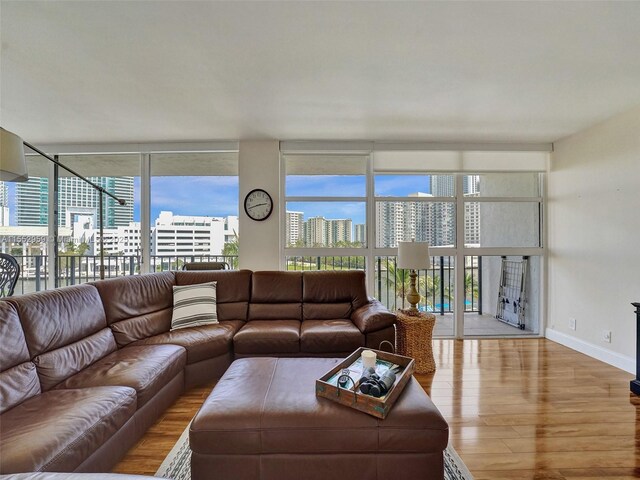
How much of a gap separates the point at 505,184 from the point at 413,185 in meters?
1.28

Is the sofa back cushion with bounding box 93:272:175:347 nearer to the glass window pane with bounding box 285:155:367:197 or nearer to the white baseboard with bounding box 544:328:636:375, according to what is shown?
the glass window pane with bounding box 285:155:367:197

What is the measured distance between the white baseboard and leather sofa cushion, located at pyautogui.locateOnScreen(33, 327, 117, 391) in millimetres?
4564

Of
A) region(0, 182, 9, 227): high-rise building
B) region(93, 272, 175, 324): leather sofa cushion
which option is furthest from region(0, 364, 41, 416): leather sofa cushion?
region(0, 182, 9, 227): high-rise building

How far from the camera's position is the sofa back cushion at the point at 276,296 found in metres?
3.00

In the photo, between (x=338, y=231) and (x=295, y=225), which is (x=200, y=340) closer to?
(x=295, y=225)

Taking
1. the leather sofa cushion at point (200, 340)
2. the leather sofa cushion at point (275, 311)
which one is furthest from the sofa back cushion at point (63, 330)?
the leather sofa cushion at point (275, 311)

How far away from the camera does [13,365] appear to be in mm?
1505

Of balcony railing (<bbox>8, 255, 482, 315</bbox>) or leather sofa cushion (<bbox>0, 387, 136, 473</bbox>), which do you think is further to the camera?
balcony railing (<bbox>8, 255, 482, 315</bbox>)

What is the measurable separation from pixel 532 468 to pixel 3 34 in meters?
4.01

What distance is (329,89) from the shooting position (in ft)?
7.71

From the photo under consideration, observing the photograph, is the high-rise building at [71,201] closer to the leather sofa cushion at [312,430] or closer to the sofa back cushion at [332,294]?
the sofa back cushion at [332,294]

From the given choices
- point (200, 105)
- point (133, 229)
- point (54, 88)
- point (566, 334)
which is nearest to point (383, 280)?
point (566, 334)

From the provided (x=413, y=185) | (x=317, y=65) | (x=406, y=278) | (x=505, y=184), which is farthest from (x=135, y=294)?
(x=505, y=184)

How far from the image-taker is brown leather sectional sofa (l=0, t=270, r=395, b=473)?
4.14 feet
